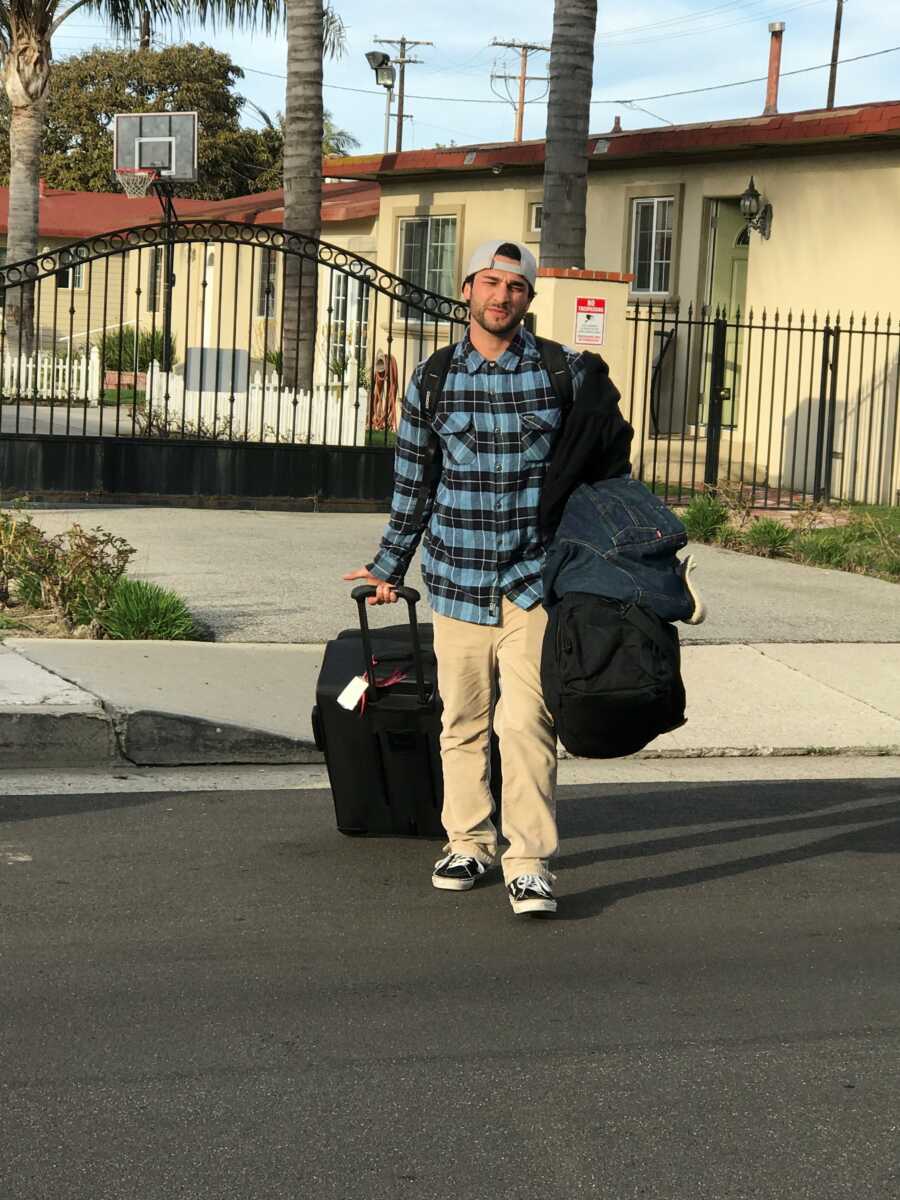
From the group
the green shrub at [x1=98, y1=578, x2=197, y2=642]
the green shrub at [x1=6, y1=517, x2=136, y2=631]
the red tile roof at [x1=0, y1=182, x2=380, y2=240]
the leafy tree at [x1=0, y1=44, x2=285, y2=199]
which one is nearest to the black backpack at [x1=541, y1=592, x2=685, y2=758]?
the green shrub at [x1=98, y1=578, x2=197, y2=642]

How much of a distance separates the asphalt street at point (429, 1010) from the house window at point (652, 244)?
50.0 ft

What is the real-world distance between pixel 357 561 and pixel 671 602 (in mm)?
7258

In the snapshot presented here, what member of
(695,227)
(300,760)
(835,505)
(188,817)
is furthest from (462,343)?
(695,227)

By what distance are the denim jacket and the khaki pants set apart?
224 mm

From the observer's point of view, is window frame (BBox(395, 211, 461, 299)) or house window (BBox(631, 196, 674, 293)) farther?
window frame (BBox(395, 211, 461, 299))

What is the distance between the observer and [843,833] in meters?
6.81

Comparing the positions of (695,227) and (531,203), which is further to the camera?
(531,203)

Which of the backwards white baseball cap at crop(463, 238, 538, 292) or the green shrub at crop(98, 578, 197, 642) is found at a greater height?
the backwards white baseball cap at crop(463, 238, 538, 292)

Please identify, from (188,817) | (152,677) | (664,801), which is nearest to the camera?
(188,817)

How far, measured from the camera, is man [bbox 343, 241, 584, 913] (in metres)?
5.46

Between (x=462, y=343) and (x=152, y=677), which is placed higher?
(x=462, y=343)

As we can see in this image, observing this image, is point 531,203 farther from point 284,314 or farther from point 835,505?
point 835,505

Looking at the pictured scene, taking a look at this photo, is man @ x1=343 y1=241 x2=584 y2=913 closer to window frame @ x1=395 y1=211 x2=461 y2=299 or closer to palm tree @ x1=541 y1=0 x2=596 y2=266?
palm tree @ x1=541 y1=0 x2=596 y2=266

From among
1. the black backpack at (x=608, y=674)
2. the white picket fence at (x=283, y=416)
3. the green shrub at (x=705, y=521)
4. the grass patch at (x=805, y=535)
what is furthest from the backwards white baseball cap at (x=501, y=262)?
the white picket fence at (x=283, y=416)
